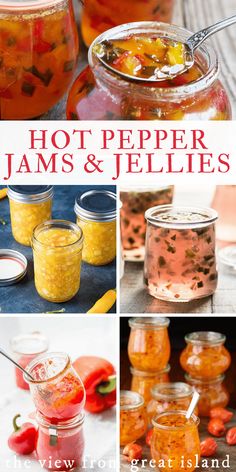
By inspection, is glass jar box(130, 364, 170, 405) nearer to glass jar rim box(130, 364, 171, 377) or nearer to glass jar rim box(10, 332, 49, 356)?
glass jar rim box(130, 364, 171, 377)

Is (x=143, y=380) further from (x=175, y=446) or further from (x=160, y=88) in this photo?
(x=160, y=88)

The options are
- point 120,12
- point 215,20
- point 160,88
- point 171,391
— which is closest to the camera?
point 160,88

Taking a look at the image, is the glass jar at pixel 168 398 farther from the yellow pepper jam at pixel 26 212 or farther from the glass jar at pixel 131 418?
the yellow pepper jam at pixel 26 212

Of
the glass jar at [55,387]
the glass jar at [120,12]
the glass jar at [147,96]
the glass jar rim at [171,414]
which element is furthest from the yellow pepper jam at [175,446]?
the glass jar at [120,12]

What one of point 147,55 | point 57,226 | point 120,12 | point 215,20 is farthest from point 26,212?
point 215,20

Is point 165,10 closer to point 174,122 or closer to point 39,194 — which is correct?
point 174,122

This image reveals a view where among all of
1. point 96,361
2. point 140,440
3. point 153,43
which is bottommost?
point 140,440

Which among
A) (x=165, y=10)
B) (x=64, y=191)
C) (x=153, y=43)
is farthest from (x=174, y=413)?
(x=165, y=10)
